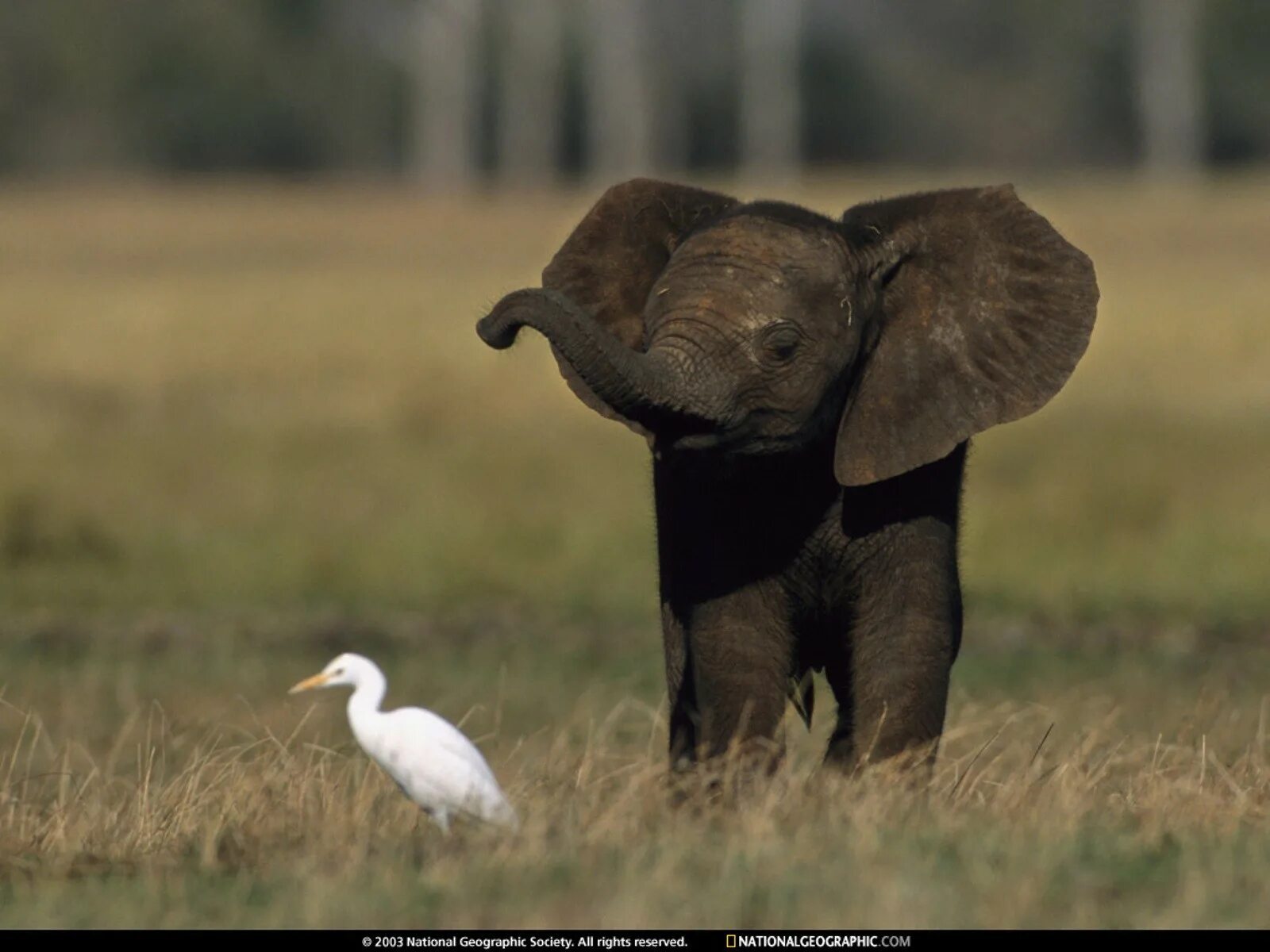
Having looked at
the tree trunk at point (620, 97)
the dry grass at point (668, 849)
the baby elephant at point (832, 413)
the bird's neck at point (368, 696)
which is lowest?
the dry grass at point (668, 849)

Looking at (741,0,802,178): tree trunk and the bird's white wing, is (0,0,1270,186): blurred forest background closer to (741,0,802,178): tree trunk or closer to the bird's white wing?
(741,0,802,178): tree trunk

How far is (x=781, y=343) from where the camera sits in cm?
821

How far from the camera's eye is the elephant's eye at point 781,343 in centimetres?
819

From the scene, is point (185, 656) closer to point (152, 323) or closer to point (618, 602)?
point (618, 602)

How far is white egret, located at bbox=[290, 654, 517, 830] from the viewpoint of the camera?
23.6 ft

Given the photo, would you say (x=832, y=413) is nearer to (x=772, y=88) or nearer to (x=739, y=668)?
(x=739, y=668)

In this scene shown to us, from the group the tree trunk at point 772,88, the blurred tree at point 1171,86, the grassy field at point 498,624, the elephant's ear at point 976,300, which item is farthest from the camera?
the blurred tree at point 1171,86

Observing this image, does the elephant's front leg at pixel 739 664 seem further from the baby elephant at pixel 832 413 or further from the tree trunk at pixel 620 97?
the tree trunk at pixel 620 97

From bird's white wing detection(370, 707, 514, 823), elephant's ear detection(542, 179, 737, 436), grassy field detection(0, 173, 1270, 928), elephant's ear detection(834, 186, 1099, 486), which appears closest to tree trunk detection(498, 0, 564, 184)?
grassy field detection(0, 173, 1270, 928)

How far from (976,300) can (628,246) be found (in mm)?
1206

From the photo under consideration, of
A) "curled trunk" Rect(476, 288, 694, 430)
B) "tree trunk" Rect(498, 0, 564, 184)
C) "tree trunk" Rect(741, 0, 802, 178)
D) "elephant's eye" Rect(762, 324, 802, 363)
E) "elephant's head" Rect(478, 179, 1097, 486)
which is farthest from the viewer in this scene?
"tree trunk" Rect(498, 0, 564, 184)

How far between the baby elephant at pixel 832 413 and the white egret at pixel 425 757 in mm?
1075

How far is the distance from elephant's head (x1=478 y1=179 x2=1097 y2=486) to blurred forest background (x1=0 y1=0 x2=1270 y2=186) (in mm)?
72360

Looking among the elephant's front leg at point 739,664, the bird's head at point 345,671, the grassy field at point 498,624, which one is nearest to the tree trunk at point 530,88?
the grassy field at point 498,624
